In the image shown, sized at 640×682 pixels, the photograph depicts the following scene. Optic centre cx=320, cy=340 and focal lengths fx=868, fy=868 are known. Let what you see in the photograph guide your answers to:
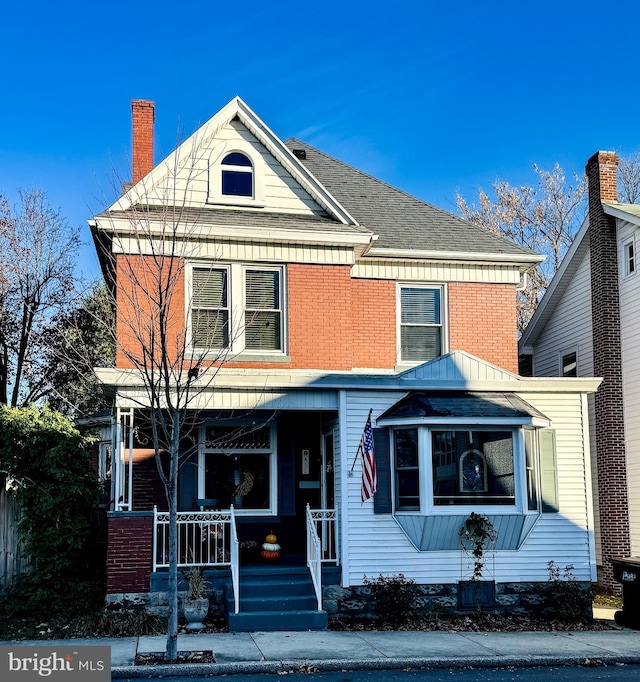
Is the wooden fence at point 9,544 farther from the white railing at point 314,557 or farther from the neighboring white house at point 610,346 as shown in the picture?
the neighboring white house at point 610,346

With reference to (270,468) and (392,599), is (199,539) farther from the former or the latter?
(392,599)

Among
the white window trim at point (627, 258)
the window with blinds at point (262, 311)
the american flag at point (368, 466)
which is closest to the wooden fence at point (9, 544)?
the window with blinds at point (262, 311)

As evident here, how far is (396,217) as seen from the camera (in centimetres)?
1828

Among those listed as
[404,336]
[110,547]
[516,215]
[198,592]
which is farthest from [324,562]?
[516,215]

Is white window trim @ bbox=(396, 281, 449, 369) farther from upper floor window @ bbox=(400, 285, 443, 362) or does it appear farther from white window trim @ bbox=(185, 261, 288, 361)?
white window trim @ bbox=(185, 261, 288, 361)

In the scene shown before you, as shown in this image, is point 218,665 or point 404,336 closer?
point 218,665

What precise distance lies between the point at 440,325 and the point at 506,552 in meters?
4.79

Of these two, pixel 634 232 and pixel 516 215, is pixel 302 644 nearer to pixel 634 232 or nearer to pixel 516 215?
pixel 634 232

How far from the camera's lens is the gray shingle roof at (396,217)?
17.4 metres

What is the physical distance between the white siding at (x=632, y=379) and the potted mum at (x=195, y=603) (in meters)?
9.53

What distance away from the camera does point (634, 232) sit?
18281 millimetres

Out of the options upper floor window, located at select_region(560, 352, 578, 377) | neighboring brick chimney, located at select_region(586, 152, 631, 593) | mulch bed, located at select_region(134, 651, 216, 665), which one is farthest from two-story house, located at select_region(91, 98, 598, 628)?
upper floor window, located at select_region(560, 352, 578, 377)

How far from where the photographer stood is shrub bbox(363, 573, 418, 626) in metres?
13.5

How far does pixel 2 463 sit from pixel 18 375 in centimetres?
1176
